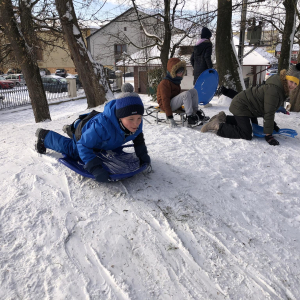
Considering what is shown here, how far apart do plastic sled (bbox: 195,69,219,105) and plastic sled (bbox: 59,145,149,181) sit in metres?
3.48

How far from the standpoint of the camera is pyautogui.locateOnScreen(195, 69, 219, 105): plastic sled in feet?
19.7

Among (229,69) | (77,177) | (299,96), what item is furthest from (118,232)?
(229,69)

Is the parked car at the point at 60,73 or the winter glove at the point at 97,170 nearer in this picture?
the winter glove at the point at 97,170

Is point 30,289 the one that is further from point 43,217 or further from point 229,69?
point 229,69

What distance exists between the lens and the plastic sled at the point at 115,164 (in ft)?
9.04

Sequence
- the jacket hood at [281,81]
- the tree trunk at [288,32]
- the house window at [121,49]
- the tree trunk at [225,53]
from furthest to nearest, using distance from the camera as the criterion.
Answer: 1. the house window at [121,49]
2. the tree trunk at [288,32]
3. the tree trunk at [225,53]
4. the jacket hood at [281,81]

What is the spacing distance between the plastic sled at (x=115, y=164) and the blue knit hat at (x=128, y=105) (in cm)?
62

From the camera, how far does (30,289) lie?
65.4 inches

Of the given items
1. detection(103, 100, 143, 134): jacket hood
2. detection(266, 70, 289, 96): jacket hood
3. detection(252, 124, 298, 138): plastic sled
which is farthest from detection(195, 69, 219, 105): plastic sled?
detection(103, 100, 143, 134): jacket hood

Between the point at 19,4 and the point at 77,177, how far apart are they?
27.8 feet

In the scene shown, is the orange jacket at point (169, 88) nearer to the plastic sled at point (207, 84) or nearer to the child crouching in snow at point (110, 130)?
the plastic sled at point (207, 84)

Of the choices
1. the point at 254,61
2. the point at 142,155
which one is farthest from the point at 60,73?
the point at 142,155

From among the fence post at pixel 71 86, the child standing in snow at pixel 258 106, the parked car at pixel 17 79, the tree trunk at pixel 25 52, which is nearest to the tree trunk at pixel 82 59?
the tree trunk at pixel 25 52

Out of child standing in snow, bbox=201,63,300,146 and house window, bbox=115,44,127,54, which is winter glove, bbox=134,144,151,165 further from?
house window, bbox=115,44,127,54
